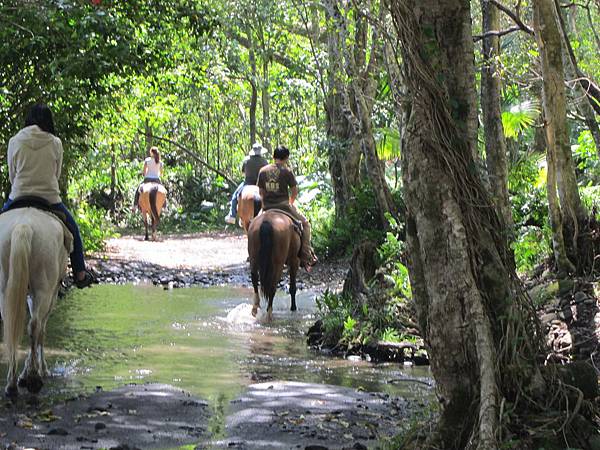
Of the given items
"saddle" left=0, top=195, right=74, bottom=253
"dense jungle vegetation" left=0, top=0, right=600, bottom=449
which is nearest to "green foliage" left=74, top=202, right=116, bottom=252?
"dense jungle vegetation" left=0, top=0, right=600, bottom=449

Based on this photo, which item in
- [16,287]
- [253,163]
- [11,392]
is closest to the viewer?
[11,392]

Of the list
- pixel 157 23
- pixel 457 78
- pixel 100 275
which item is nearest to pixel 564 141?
pixel 457 78

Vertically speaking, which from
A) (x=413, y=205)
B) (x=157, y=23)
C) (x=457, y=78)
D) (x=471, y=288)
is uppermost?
(x=157, y=23)

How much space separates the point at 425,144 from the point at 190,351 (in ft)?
19.5

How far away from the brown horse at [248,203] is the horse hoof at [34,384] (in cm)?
Answer: 1181

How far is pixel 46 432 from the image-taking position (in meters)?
6.71

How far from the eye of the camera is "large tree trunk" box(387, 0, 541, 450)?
5.78m

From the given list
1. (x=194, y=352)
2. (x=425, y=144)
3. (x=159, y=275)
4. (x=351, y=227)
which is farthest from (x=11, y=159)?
(x=351, y=227)

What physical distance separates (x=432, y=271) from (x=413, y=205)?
448 millimetres

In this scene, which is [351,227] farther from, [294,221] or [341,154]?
[294,221]

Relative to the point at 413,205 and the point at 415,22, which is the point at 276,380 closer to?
the point at 413,205

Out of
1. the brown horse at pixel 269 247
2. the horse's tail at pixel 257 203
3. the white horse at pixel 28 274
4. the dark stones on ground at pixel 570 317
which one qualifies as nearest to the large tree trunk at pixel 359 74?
the horse's tail at pixel 257 203

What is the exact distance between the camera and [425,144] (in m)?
6.01

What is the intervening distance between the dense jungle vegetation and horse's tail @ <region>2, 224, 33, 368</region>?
348cm
